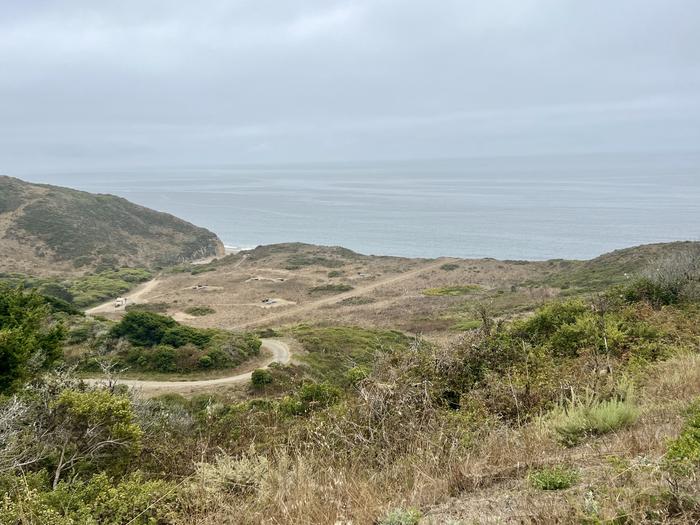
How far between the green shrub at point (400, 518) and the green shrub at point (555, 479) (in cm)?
87

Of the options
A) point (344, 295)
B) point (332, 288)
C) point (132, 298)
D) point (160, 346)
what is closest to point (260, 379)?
point (160, 346)

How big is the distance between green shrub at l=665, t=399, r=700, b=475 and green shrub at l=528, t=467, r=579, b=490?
57 cm

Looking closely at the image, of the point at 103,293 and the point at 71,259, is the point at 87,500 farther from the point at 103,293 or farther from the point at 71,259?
the point at 71,259

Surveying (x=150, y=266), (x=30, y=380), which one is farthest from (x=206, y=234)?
(x=30, y=380)

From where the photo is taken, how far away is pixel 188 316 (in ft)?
141

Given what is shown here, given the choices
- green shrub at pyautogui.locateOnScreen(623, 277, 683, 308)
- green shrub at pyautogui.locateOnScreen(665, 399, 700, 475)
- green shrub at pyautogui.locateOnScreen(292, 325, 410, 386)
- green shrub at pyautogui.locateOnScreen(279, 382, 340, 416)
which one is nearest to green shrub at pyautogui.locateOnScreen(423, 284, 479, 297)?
green shrub at pyautogui.locateOnScreen(292, 325, 410, 386)

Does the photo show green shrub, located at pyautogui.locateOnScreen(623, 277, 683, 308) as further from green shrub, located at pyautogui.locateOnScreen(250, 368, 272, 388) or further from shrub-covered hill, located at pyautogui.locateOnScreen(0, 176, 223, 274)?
shrub-covered hill, located at pyautogui.locateOnScreen(0, 176, 223, 274)

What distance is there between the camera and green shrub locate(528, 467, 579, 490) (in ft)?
10.1

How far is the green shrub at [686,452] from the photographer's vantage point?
2.81 meters

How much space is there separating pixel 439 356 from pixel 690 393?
3.96 meters

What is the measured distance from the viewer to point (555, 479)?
311 cm

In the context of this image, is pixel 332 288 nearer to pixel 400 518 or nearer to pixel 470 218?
pixel 400 518

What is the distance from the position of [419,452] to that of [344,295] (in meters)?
47.7

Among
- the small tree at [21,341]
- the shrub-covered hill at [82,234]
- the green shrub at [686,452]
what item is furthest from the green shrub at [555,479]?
the shrub-covered hill at [82,234]
